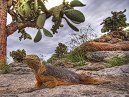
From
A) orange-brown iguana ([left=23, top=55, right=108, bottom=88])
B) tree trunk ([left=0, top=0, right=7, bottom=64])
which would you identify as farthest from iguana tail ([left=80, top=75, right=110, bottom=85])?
tree trunk ([left=0, top=0, right=7, bottom=64])

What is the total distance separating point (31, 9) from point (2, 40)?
2775 mm

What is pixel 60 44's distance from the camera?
69.1ft

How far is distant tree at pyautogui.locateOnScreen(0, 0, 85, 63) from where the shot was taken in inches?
754

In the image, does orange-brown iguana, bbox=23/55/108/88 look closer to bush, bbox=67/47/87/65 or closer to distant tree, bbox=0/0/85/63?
bush, bbox=67/47/87/65

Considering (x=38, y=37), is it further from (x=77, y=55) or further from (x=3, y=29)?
(x=77, y=55)

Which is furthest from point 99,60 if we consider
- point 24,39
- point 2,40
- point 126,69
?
point 24,39

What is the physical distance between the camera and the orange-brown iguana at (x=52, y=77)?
804 cm

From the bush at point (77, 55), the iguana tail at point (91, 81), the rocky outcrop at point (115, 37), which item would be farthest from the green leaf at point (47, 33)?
the iguana tail at point (91, 81)

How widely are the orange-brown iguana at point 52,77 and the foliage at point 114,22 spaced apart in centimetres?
1134

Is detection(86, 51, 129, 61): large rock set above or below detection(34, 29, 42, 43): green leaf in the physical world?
below

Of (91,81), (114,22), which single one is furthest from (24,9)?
(91,81)

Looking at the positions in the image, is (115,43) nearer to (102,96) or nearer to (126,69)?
(126,69)

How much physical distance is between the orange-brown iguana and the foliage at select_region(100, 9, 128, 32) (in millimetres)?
11343

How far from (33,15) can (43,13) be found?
851 millimetres
